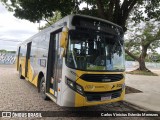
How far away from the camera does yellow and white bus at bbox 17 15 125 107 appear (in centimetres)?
505

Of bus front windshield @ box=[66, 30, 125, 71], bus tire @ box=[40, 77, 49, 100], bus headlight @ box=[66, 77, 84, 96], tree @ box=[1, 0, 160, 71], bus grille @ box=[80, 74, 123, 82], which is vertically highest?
tree @ box=[1, 0, 160, 71]

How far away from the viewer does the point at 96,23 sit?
19.1 ft

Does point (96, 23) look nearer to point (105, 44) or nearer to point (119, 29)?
point (105, 44)

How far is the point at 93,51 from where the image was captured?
548cm

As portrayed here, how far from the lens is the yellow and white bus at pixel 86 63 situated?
5.05 meters

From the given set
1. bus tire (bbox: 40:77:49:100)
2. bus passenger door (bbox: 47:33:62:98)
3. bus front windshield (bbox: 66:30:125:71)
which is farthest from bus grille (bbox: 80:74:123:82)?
bus tire (bbox: 40:77:49:100)

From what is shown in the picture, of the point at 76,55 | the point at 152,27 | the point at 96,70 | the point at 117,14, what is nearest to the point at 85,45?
the point at 76,55

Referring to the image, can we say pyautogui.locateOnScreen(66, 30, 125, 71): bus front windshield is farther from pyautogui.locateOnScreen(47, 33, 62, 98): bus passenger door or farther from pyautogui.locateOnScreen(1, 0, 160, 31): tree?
pyautogui.locateOnScreen(1, 0, 160, 31): tree

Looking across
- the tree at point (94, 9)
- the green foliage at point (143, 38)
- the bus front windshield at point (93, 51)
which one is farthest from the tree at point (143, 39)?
the bus front windshield at point (93, 51)

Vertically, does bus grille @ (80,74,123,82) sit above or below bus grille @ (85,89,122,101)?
above

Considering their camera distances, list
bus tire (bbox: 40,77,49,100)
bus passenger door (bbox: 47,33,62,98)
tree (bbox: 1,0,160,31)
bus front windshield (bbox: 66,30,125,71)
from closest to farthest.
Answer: bus front windshield (bbox: 66,30,125,71) < bus passenger door (bbox: 47,33,62,98) < bus tire (bbox: 40,77,49,100) < tree (bbox: 1,0,160,31)

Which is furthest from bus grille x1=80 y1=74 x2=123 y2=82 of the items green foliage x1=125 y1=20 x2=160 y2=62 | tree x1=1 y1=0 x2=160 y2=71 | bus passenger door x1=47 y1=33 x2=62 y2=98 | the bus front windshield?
green foliage x1=125 y1=20 x2=160 y2=62

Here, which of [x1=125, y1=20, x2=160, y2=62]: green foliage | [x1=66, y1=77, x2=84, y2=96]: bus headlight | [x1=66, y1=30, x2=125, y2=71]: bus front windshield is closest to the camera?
[x1=66, y1=77, x2=84, y2=96]: bus headlight

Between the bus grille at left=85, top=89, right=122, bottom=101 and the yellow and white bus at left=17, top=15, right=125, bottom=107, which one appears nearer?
the yellow and white bus at left=17, top=15, right=125, bottom=107
